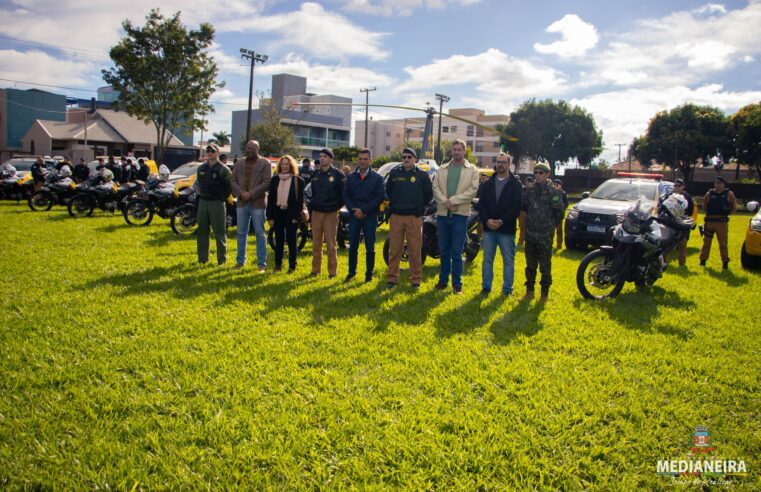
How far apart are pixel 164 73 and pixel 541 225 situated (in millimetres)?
25643

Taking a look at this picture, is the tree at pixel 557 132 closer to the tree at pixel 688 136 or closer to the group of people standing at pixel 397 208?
the tree at pixel 688 136

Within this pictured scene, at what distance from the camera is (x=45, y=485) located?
2.57 metres

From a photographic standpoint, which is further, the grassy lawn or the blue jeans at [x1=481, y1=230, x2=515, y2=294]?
the blue jeans at [x1=481, y1=230, x2=515, y2=294]

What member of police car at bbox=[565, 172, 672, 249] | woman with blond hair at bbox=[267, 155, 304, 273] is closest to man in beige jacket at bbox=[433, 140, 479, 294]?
woman with blond hair at bbox=[267, 155, 304, 273]

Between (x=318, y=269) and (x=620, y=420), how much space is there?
510 centimetres

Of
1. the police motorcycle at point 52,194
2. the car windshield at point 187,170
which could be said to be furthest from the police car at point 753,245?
the police motorcycle at point 52,194

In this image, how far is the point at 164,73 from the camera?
26344 mm

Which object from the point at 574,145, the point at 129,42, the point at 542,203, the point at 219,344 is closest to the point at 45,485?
the point at 219,344

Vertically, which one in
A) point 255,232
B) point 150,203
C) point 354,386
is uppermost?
point 150,203

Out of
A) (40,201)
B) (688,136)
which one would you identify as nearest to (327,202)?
(40,201)

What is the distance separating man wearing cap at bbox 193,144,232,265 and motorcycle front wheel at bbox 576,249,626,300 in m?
5.51

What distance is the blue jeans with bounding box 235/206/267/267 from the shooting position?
783 cm

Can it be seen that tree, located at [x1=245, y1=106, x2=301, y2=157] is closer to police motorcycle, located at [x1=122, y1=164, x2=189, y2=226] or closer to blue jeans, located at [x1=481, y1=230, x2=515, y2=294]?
police motorcycle, located at [x1=122, y1=164, x2=189, y2=226]

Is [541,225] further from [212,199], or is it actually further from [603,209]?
[603,209]
